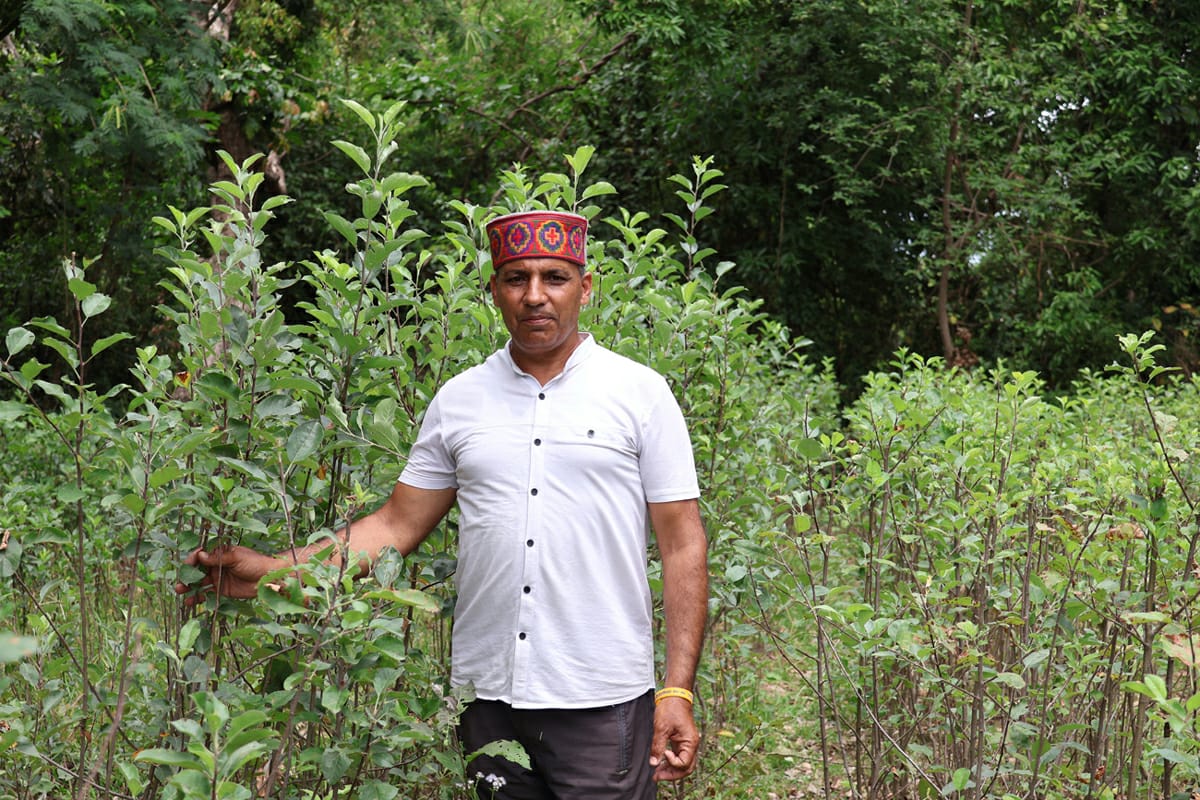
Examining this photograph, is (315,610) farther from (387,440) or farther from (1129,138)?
(1129,138)

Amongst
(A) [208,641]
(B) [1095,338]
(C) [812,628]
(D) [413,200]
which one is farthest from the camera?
(D) [413,200]

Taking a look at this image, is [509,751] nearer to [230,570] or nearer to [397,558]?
[397,558]

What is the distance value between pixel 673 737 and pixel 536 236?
104 cm

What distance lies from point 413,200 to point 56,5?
29.7 feet

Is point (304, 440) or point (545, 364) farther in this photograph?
point (545, 364)

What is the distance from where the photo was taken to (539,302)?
2.43m

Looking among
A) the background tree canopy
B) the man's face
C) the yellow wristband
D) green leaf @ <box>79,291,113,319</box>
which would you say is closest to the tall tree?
the background tree canopy

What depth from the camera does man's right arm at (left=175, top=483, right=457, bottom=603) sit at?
2.34 m

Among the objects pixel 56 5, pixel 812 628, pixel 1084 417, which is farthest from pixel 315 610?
pixel 56 5

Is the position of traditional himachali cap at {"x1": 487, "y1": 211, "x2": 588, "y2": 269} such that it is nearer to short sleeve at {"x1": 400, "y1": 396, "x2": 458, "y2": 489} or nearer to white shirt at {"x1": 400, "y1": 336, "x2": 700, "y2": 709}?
white shirt at {"x1": 400, "y1": 336, "x2": 700, "y2": 709}

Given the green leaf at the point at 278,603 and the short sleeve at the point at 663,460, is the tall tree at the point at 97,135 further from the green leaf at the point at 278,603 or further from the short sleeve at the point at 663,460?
the green leaf at the point at 278,603

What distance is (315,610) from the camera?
6.46ft

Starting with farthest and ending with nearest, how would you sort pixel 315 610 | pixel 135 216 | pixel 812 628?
pixel 135 216, pixel 812 628, pixel 315 610

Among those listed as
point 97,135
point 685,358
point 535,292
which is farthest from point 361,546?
point 97,135
